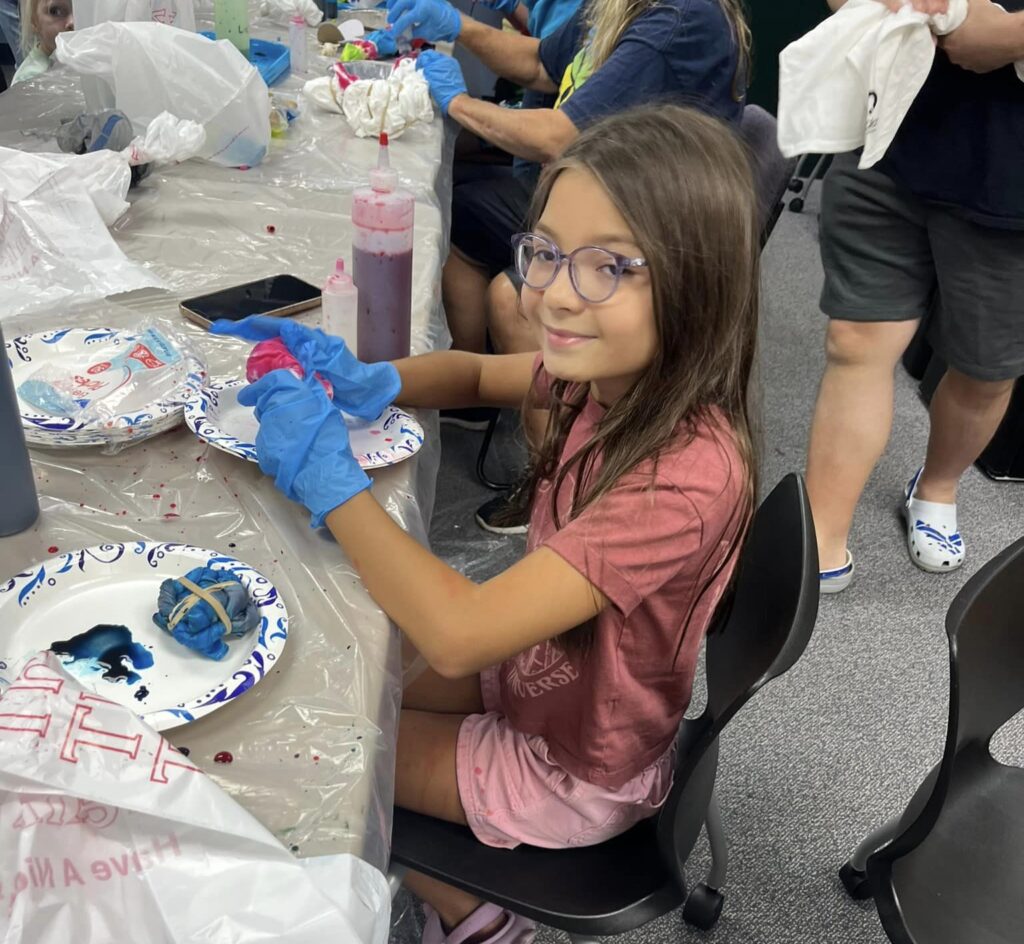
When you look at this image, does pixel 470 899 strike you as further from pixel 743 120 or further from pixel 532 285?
pixel 743 120

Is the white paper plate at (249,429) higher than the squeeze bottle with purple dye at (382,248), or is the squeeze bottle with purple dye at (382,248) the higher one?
the squeeze bottle with purple dye at (382,248)

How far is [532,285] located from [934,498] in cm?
144

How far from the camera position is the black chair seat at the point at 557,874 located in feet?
2.48

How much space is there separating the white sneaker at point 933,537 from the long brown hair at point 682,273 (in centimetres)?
121

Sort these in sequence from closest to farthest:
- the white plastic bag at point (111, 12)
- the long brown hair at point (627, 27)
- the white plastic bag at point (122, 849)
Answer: the white plastic bag at point (122, 849) → the white plastic bag at point (111, 12) → the long brown hair at point (627, 27)

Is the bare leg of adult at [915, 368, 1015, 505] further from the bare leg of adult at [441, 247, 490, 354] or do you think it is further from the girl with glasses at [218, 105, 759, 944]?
the girl with glasses at [218, 105, 759, 944]

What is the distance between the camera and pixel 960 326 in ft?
5.23

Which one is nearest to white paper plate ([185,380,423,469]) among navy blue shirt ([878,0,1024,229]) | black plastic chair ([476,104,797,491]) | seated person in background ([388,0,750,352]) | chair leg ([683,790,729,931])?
chair leg ([683,790,729,931])

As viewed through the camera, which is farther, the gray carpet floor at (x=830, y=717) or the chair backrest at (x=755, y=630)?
the gray carpet floor at (x=830, y=717)

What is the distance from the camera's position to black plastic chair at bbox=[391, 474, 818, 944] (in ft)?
2.19

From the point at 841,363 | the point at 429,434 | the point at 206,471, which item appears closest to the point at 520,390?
the point at 429,434

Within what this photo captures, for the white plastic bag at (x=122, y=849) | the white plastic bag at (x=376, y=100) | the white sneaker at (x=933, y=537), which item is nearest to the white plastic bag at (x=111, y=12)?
the white plastic bag at (x=376, y=100)

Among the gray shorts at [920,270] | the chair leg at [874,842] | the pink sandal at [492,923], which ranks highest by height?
the gray shorts at [920,270]

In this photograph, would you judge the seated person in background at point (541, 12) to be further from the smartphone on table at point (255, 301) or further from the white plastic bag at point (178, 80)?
the smartphone on table at point (255, 301)
